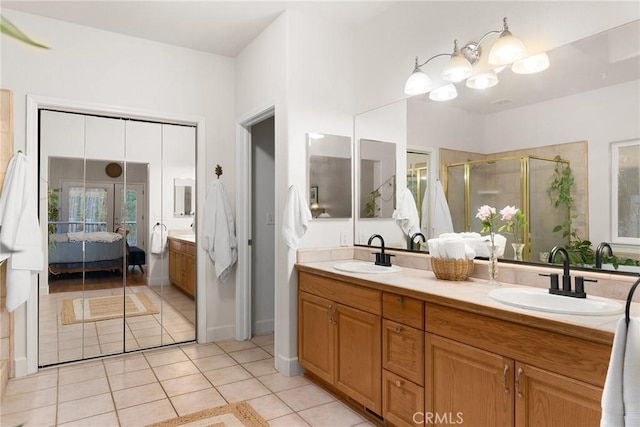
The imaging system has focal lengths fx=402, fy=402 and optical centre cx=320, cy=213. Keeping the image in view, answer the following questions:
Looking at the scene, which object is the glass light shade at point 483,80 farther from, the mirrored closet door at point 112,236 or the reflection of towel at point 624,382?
the mirrored closet door at point 112,236

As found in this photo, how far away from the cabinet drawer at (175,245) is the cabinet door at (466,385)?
2608 mm

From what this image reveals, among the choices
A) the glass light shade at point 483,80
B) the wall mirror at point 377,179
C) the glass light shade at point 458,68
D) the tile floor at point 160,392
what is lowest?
the tile floor at point 160,392

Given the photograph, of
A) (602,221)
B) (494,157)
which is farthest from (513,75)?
(602,221)

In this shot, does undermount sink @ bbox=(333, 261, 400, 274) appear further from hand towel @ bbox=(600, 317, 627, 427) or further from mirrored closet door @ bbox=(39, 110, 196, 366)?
mirrored closet door @ bbox=(39, 110, 196, 366)

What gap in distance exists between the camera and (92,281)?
3.36 metres

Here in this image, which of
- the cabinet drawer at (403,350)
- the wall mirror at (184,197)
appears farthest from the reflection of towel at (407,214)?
the wall mirror at (184,197)

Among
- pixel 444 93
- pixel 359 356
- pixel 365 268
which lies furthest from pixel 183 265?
pixel 444 93

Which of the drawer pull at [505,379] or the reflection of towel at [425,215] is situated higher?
the reflection of towel at [425,215]

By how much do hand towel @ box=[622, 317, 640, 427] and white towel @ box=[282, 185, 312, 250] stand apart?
217 cm

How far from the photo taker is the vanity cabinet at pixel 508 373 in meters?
1.36

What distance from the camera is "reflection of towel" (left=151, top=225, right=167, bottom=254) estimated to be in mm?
3646

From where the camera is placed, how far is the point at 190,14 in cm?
310

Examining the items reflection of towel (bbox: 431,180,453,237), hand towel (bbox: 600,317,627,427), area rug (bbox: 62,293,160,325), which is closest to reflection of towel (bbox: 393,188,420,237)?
reflection of towel (bbox: 431,180,453,237)

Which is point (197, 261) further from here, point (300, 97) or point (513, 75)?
point (513, 75)
